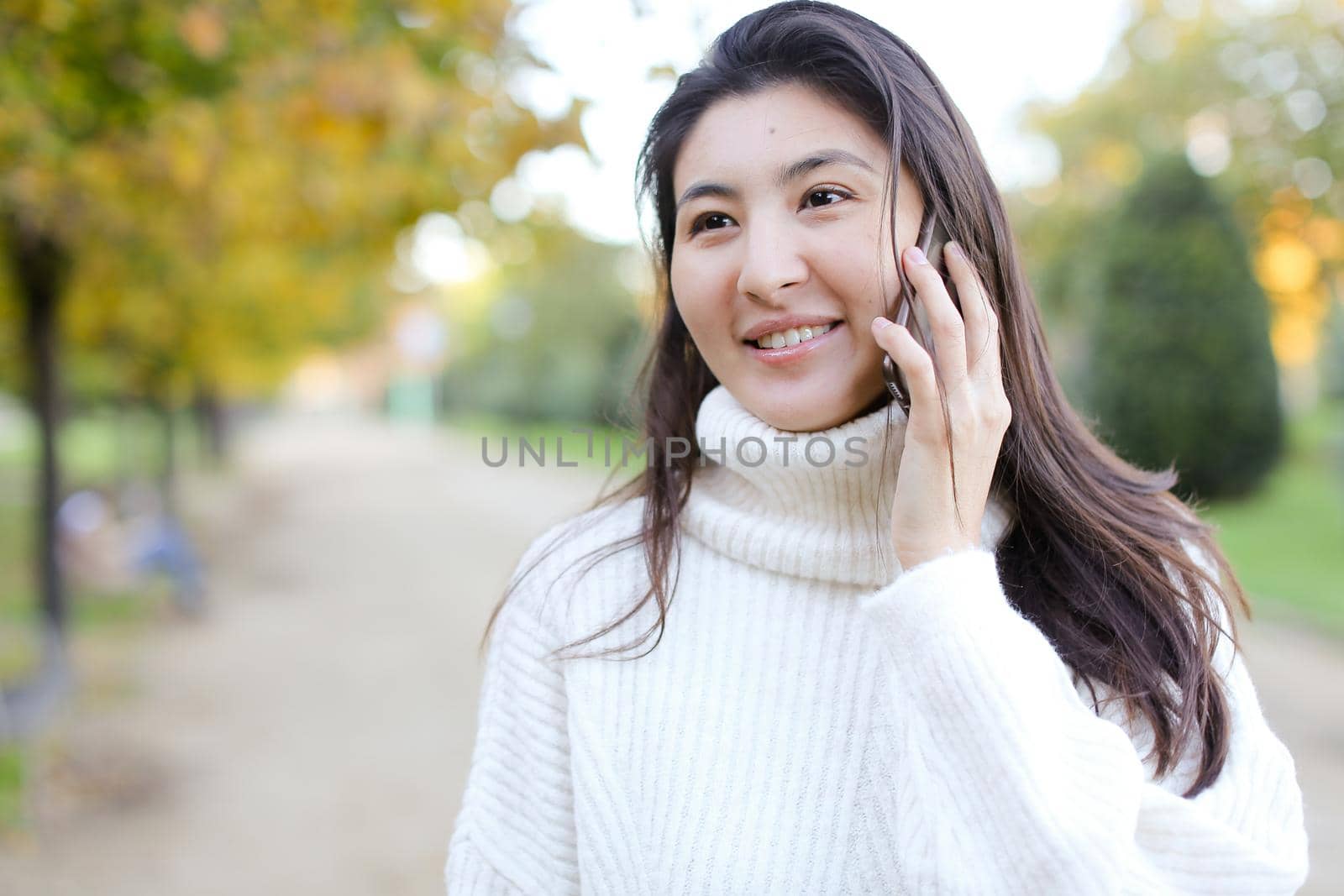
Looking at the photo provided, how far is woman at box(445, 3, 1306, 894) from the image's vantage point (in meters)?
1.21

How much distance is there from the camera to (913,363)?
1.24 m

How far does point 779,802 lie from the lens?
141cm

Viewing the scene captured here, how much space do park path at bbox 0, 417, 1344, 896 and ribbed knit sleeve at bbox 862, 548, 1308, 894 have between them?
3.20 meters

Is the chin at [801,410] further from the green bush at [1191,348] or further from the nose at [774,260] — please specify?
the green bush at [1191,348]

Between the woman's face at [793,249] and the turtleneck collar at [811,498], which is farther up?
the woman's face at [793,249]

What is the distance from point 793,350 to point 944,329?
0.67ft

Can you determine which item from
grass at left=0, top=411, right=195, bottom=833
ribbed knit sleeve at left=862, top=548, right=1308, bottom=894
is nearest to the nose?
ribbed knit sleeve at left=862, top=548, right=1308, bottom=894

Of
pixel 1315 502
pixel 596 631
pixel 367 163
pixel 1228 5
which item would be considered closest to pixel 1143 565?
pixel 596 631

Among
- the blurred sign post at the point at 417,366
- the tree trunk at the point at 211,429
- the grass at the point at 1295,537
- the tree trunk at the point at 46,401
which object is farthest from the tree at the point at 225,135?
the blurred sign post at the point at 417,366

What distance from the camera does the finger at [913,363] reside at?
124cm

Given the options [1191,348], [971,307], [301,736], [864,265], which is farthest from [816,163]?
[1191,348]

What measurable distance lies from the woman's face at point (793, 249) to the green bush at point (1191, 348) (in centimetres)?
989

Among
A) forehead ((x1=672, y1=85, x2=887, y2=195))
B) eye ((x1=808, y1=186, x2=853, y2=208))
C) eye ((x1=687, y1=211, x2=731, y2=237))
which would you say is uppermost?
forehead ((x1=672, y1=85, x2=887, y2=195))

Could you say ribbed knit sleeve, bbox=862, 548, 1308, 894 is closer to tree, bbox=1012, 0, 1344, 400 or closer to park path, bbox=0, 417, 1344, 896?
park path, bbox=0, 417, 1344, 896
